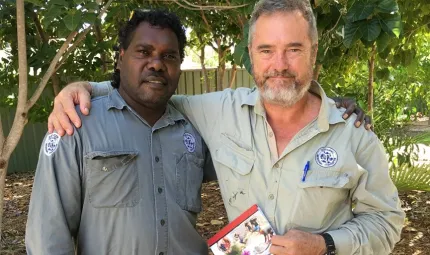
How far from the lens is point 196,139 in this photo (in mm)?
2408

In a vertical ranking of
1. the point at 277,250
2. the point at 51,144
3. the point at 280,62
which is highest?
the point at 280,62

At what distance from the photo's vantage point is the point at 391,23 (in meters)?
2.49

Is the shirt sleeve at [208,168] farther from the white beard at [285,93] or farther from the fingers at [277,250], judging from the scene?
the fingers at [277,250]

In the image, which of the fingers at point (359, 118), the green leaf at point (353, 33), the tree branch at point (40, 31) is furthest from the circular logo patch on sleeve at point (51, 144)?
the tree branch at point (40, 31)

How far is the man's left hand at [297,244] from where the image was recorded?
1976 mm

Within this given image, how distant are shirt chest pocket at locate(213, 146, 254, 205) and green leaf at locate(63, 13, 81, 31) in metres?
1.19

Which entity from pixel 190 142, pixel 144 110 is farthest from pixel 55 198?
pixel 190 142

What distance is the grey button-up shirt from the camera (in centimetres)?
195

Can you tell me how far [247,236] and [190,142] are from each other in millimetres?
536

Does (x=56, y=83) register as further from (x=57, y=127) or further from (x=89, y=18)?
(x=57, y=127)

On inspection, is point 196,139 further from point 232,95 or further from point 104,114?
point 104,114

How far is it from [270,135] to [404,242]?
357 centimetres

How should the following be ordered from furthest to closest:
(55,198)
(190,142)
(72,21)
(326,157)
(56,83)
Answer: (56,83), (72,21), (190,142), (326,157), (55,198)

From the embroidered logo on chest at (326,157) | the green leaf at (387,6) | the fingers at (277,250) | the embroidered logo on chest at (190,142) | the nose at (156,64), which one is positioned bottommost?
the fingers at (277,250)
